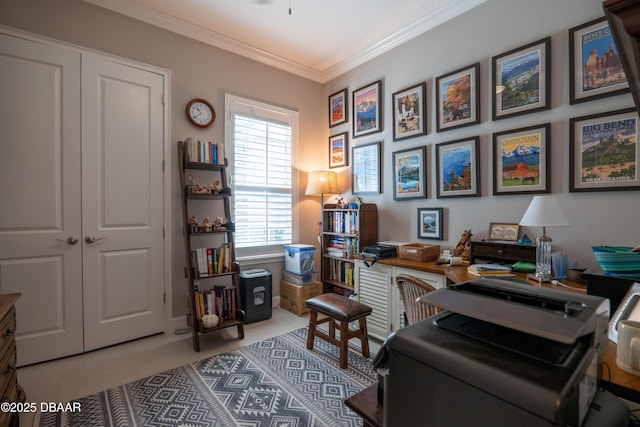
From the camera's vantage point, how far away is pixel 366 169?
3543mm

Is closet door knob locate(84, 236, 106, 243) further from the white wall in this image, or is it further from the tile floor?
the white wall

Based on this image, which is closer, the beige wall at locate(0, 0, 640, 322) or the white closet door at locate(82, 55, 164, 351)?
the beige wall at locate(0, 0, 640, 322)

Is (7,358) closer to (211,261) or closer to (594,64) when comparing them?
(211,261)

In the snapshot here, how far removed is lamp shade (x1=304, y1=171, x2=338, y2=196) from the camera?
12.0ft

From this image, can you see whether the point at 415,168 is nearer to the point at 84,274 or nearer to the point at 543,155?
the point at 543,155

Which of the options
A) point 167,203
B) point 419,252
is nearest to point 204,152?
point 167,203

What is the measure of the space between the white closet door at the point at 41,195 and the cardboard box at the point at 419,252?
9.38 feet

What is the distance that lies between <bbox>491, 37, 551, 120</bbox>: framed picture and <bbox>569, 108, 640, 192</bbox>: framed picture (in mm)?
314

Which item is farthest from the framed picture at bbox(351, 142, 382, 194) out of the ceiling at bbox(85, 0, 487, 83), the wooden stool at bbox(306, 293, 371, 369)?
the wooden stool at bbox(306, 293, 371, 369)

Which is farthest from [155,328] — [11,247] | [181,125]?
[181,125]

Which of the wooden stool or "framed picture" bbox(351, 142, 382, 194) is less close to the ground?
"framed picture" bbox(351, 142, 382, 194)

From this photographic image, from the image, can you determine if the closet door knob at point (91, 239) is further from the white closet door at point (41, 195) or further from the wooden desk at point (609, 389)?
the wooden desk at point (609, 389)

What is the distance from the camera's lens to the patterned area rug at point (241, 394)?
1752 millimetres

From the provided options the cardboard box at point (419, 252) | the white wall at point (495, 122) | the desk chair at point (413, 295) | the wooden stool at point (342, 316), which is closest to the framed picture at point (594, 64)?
the white wall at point (495, 122)
